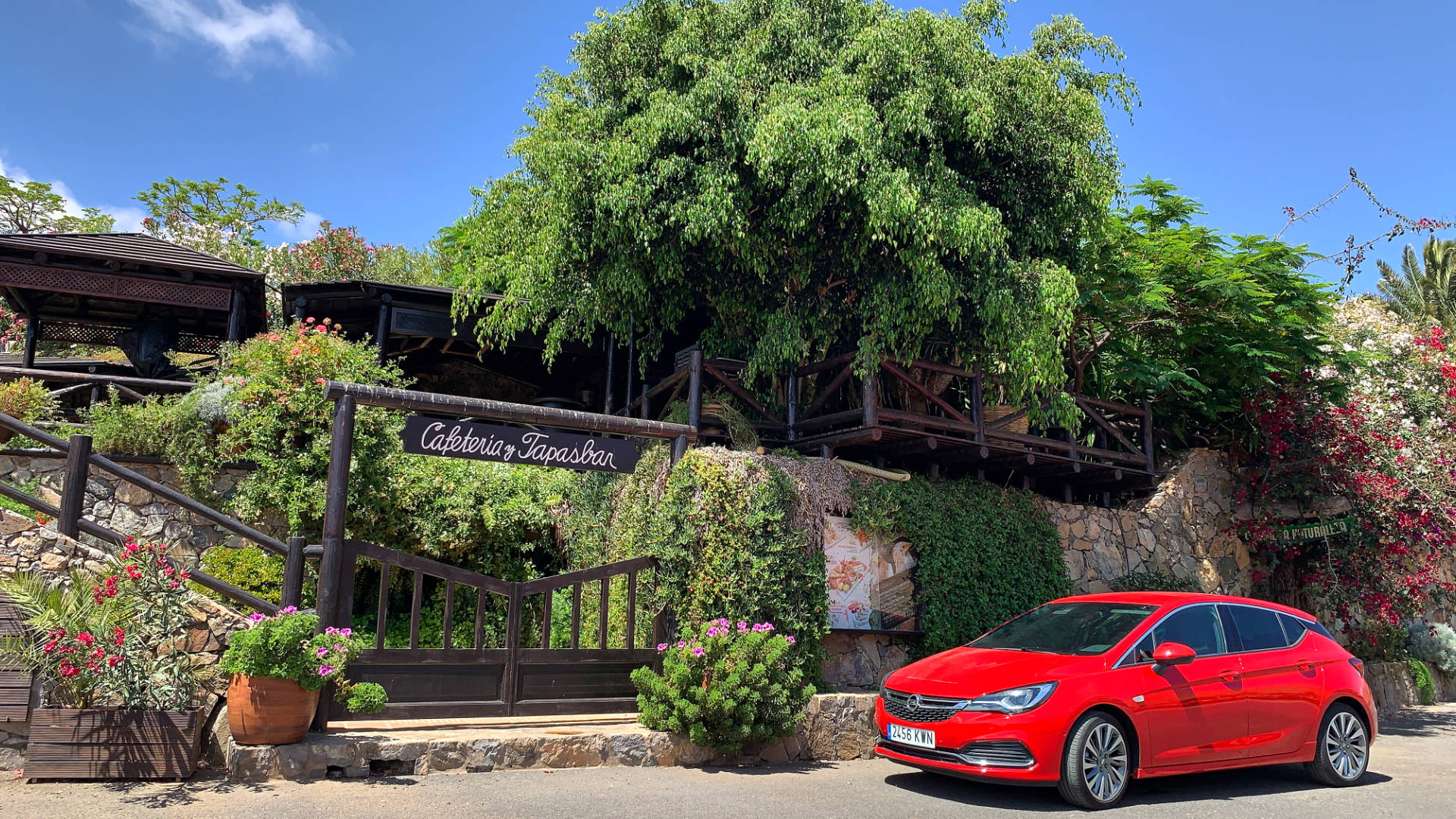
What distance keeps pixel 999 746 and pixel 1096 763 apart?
714mm

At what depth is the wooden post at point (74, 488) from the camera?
A: 6684 millimetres

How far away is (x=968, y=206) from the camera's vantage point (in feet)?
31.9

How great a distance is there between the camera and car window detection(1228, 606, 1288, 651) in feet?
24.3

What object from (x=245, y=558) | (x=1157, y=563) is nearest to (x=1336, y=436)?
(x=1157, y=563)

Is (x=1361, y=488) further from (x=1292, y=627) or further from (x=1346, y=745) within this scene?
(x=1346, y=745)

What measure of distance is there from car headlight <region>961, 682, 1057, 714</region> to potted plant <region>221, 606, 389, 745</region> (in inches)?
174

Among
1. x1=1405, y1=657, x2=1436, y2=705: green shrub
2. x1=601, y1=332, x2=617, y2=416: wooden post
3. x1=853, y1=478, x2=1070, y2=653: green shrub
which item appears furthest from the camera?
x1=1405, y1=657, x2=1436, y2=705: green shrub

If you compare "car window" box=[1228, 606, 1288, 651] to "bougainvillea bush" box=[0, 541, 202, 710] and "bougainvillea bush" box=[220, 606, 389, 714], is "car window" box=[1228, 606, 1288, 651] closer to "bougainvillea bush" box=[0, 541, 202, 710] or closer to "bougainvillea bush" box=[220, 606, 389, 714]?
"bougainvillea bush" box=[220, 606, 389, 714]

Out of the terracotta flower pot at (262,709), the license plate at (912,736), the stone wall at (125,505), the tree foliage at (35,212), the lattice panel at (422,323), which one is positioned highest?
the tree foliage at (35,212)

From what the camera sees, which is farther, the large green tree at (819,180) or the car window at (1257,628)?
the large green tree at (819,180)

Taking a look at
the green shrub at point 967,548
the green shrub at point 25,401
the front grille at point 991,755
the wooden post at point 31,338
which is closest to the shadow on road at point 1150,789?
the front grille at point 991,755

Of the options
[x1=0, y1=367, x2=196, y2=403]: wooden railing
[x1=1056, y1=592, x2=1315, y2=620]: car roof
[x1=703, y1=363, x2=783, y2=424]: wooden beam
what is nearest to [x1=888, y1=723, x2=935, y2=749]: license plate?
[x1=1056, y1=592, x2=1315, y2=620]: car roof

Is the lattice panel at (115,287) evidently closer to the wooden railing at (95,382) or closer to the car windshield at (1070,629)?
the wooden railing at (95,382)

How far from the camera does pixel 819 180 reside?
9414 millimetres
